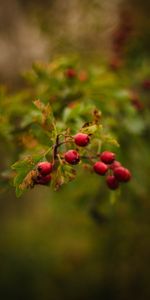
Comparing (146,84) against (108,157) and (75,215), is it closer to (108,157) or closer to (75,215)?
(108,157)

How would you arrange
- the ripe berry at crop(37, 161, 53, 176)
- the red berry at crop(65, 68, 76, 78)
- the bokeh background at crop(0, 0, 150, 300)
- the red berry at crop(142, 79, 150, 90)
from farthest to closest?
1. the bokeh background at crop(0, 0, 150, 300)
2. the red berry at crop(142, 79, 150, 90)
3. the red berry at crop(65, 68, 76, 78)
4. the ripe berry at crop(37, 161, 53, 176)

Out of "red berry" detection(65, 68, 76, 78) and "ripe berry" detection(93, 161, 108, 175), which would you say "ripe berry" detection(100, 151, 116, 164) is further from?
"red berry" detection(65, 68, 76, 78)

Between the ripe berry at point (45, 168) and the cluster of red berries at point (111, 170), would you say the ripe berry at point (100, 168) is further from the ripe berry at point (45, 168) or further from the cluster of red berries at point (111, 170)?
the ripe berry at point (45, 168)

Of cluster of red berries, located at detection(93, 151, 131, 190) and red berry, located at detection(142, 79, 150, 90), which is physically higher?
red berry, located at detection(142, 79, 150, 90)

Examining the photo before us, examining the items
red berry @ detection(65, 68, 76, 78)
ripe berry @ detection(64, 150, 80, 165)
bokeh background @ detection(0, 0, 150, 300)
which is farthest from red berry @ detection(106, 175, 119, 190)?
red berry @ detection(65, 68, 76, 78)

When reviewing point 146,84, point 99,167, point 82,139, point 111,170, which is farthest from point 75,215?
point 82,139

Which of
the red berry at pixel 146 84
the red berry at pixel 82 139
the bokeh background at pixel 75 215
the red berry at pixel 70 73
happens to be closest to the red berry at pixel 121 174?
the red berry at pixel 82 139

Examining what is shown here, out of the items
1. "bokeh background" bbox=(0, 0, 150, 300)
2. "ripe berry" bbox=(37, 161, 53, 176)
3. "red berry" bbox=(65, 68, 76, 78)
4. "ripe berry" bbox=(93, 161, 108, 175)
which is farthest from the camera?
"bokeh background" bbox=(0, 0, 150, 300)
